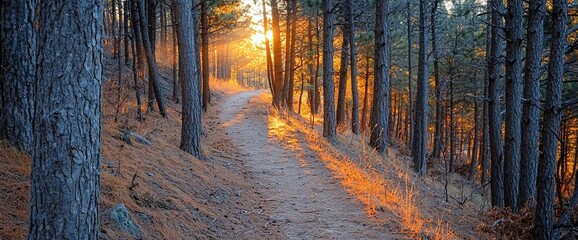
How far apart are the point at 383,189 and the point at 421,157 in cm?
855

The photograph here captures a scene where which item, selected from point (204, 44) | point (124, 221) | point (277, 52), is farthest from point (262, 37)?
point (124, 221)

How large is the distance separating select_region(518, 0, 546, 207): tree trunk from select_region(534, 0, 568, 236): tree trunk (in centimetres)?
70

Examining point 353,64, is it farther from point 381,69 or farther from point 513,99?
point 513,99

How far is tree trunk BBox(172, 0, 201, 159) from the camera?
8.64 metres

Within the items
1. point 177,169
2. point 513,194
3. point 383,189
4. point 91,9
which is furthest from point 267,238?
point 513,194

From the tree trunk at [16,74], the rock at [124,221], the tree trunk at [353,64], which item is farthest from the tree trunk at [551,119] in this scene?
the tree trunk at [353,64]

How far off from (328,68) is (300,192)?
615cm

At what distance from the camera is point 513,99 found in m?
8.82

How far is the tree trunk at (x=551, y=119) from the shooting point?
6344 mm

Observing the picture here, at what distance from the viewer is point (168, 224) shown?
4.73 meters

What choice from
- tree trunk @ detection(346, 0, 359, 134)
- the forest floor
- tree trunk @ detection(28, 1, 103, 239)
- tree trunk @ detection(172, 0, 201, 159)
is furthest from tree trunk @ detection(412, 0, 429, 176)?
tree trunk @ detection(28, 1, 103, 239)

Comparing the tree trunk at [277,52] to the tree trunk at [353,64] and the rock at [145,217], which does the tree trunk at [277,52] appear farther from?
the rock at [145,217]

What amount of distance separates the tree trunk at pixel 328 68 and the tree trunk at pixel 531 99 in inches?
238

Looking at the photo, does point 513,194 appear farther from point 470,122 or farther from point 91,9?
point 470,122
